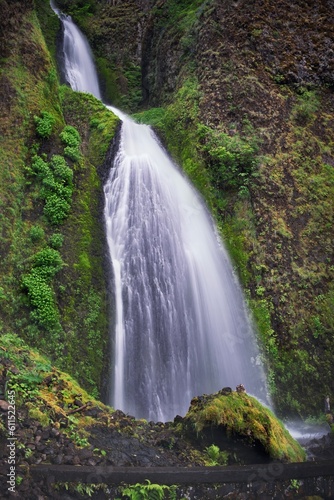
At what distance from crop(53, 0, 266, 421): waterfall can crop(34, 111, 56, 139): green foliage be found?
2.19 m

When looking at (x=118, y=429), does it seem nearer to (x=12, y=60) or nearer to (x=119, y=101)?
(x=12, y=60)

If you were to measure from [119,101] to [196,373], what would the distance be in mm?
16631

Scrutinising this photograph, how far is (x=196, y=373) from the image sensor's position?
10.5 m

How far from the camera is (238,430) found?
682 cm

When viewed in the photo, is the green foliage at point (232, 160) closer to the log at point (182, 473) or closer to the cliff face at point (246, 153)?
the cliff face at point (246, 153)

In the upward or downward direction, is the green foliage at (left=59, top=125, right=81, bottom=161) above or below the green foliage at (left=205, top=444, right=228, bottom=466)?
above

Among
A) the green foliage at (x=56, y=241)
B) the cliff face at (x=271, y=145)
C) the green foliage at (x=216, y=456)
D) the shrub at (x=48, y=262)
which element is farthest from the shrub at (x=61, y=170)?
the green foliage at (x=216, y=456)

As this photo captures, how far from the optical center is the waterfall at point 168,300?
10.0m

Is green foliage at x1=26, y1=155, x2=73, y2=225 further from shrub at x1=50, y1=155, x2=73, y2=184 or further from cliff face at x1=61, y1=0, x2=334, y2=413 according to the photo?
cliff face at x1=61, y1=0, x2=334, y2=413

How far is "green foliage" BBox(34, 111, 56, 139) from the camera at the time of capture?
12227 mm

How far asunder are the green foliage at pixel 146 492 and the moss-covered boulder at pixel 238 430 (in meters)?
1.59

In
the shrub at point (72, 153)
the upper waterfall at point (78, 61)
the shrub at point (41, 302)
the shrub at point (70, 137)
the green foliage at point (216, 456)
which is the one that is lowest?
the green foliage at point (216, 456)

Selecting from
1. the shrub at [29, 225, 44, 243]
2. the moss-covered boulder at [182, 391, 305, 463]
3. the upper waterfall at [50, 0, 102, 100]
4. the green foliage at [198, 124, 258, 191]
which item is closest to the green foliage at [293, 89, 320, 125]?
the green foliage at [198, 124, 258, 191]

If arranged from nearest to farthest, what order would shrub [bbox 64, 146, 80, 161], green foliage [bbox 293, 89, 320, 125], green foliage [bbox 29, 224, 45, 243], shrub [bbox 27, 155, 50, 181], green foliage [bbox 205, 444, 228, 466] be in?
1. green foliage [bbox 205, 444, 228, 466]
2. green foliage [bbox 29, 224, 45, 243]
3. shrub [bbox 27, 155, 50, 181]
4. shrub [bbox 64, 146, 80, 161]
5. green foliage [bbox 293, 89, 320, 125]
